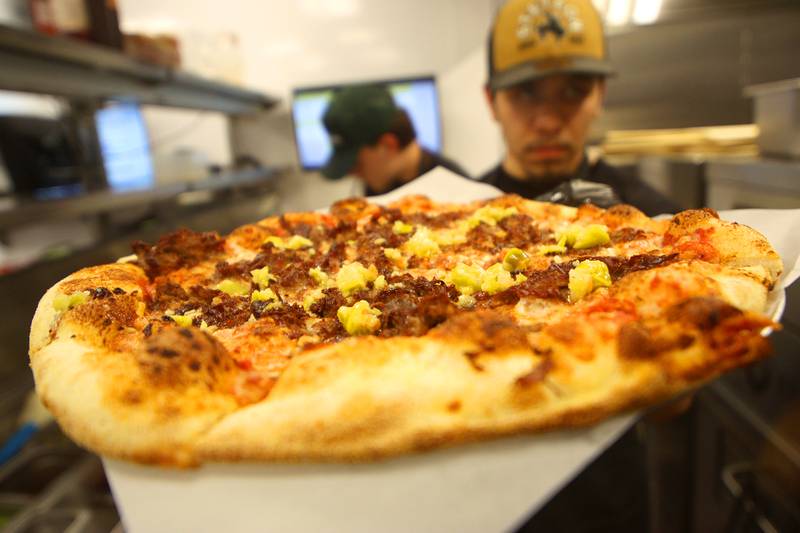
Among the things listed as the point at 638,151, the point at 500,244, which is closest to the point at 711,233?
the point at 500,244

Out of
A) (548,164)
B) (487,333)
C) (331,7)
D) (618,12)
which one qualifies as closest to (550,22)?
(548,164)

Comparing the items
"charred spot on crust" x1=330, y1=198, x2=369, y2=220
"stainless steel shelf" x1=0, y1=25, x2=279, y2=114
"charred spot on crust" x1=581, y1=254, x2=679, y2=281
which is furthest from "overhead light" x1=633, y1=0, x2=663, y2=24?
"charred spot on crust" x1=581, y1=254, x2=679, y2=281

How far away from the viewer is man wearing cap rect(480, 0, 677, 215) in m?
2.23

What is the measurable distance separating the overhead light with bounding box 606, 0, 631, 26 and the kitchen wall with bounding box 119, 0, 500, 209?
137 cm

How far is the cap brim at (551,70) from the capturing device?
228cm

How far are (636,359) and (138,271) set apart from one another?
4.77ft

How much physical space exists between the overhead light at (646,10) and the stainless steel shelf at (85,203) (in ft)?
14.1

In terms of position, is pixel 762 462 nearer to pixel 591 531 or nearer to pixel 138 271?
pixel 591 531

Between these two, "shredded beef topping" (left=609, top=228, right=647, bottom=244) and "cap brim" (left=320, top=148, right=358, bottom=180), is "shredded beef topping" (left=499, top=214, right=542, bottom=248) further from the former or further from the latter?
"cap brim" (left=320, top=148, right=358, bottom=180)

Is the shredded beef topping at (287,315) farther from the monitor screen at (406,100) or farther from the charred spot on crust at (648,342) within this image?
the monitor screen at (406,100)

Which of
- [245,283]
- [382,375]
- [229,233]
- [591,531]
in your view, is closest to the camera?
[382,375]

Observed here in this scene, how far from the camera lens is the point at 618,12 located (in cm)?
521

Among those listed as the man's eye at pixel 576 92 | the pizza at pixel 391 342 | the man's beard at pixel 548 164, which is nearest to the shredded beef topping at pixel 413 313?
the pizza at pixel 391 342

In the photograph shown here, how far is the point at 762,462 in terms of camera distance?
2338mm
